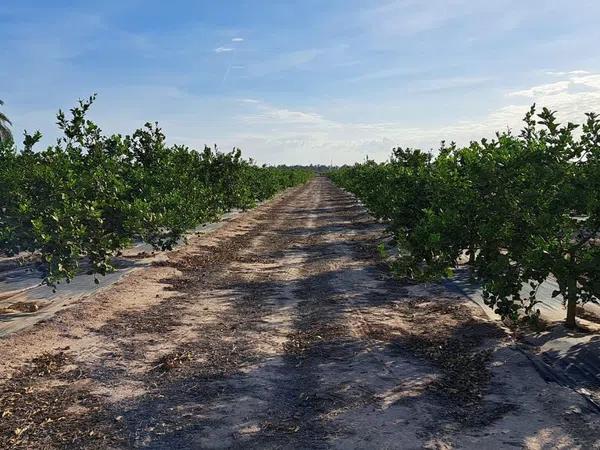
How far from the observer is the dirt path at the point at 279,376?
527 cm

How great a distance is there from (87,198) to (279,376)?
696cm

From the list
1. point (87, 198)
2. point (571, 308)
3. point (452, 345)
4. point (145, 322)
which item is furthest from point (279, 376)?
point (87, 198)

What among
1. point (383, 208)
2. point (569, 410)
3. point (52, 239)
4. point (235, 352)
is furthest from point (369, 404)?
point (383, 208)

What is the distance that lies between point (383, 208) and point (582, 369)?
523 inches

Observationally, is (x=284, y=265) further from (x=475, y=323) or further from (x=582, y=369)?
(x=582, y=369)

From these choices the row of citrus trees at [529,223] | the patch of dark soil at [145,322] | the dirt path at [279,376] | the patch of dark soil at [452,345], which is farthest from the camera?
the patch of dark soil at [145,322]

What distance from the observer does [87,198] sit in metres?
11.7

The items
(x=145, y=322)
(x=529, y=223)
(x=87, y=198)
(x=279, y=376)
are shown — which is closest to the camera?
(x=279, y=376)

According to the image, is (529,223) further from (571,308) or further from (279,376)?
(279,376)

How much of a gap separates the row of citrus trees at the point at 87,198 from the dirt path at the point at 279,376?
123 cm

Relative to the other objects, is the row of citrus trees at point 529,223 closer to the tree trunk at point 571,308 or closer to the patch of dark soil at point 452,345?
the tree trunk at point 571,308

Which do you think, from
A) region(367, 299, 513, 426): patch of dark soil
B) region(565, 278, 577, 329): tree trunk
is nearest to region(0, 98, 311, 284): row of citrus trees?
Answer: region(367, 299, 513, 426): patch of dark soil

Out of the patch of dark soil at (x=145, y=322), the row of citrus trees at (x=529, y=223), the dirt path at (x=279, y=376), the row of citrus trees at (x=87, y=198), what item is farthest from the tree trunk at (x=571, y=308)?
the row of citrus trees at (x=87, y=198)

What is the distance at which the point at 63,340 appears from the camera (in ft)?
27.3
